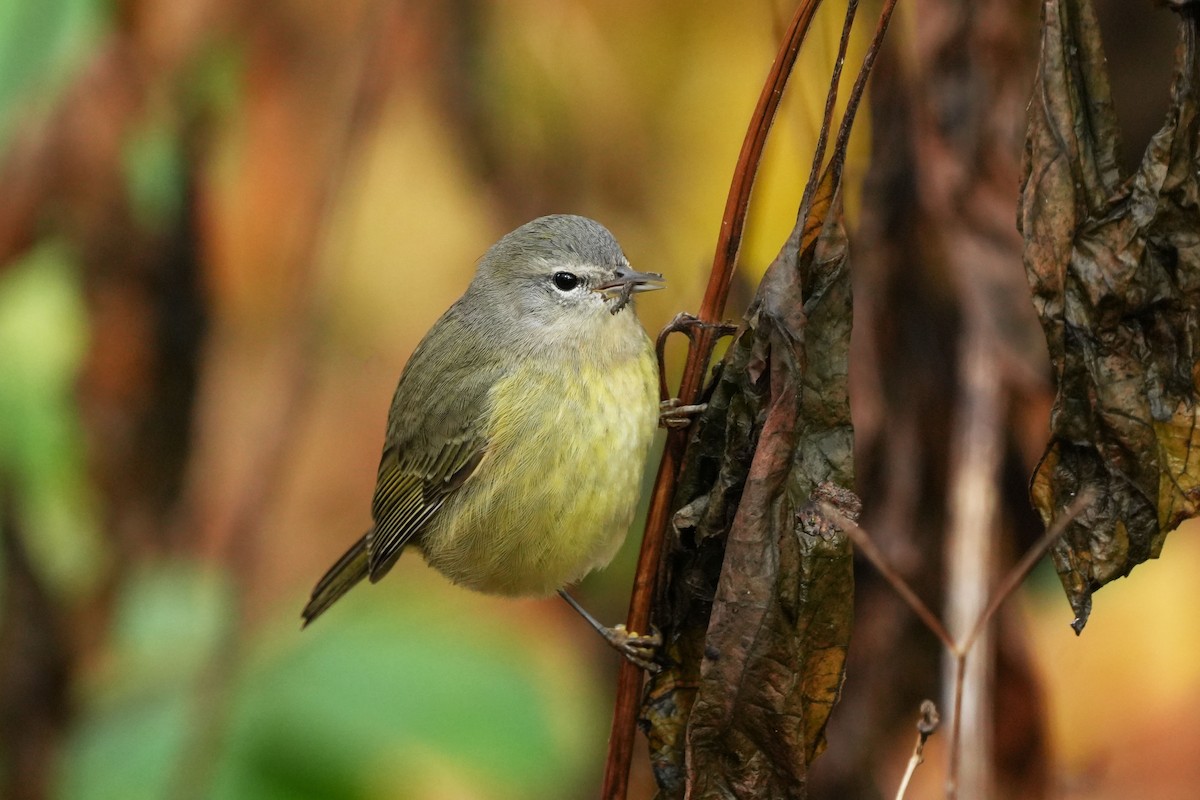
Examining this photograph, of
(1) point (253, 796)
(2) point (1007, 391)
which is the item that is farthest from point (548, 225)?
(1) point (253, 796)

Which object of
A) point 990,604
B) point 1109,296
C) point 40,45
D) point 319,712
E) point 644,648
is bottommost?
point 319,712

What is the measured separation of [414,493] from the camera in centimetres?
343

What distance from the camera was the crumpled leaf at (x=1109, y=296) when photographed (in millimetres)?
1781

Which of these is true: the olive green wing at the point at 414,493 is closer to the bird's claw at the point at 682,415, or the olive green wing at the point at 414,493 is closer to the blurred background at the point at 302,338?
the blurred background at the point at 302,338

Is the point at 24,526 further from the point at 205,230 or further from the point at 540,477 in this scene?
the point at 540,477

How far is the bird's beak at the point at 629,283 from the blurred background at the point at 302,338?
0.40 metres

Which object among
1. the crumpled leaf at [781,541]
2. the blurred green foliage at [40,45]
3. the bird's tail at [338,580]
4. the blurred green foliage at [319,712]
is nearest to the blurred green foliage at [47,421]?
the blurred green foliage at [319,712]

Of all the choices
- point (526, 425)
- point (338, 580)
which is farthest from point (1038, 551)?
point (338, 580)

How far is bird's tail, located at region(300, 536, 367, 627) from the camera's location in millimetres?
3594

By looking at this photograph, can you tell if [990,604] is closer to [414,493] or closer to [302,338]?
[414,493]

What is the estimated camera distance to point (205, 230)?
146 inches

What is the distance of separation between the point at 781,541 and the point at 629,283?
132 cm

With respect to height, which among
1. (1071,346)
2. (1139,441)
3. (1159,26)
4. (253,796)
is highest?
(1159,26)

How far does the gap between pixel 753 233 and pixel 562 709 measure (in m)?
1.53
